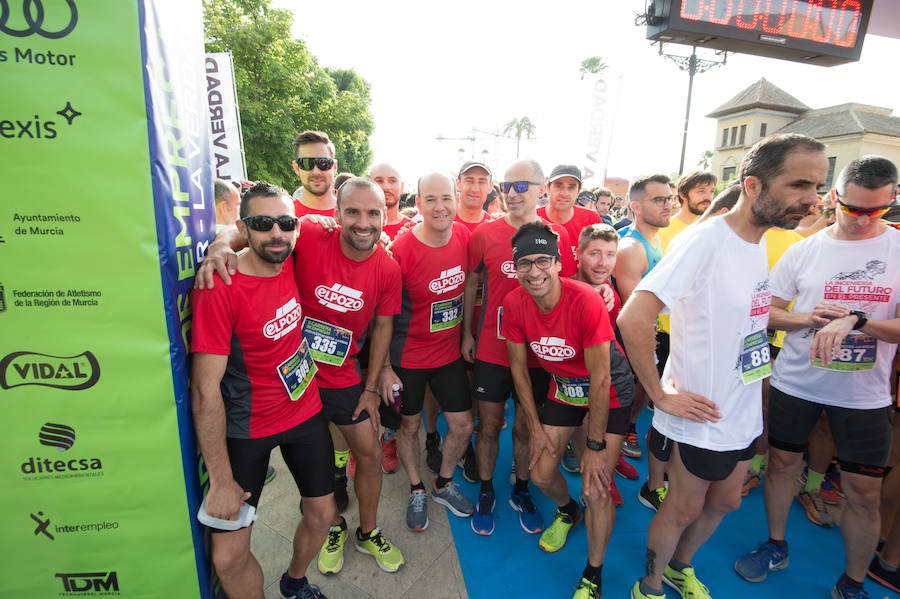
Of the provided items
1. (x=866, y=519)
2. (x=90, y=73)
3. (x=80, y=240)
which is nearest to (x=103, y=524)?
(x=80, y=240)

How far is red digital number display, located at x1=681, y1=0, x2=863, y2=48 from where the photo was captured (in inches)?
193

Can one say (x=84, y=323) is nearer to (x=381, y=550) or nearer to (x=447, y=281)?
(x=447, y=281)

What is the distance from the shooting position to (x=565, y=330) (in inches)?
93.9

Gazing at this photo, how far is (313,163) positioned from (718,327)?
11.9 ft

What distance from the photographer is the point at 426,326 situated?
298 centimetres

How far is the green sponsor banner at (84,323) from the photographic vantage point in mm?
1391

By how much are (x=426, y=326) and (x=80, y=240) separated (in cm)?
196

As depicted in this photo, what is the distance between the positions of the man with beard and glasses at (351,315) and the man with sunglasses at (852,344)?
2481mm

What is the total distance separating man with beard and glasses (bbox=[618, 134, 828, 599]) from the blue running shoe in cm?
139

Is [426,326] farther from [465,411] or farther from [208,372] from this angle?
[208,372]

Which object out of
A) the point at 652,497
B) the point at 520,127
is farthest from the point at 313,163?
the point at 520,127

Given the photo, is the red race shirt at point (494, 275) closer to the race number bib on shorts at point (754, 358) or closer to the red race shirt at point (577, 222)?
the red race shirt at point (577, 222)

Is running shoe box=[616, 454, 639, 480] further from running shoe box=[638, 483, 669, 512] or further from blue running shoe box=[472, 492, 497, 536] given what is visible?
blue running shoe box=[472, 492, 497, 536]

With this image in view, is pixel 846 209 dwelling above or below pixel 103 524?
above
